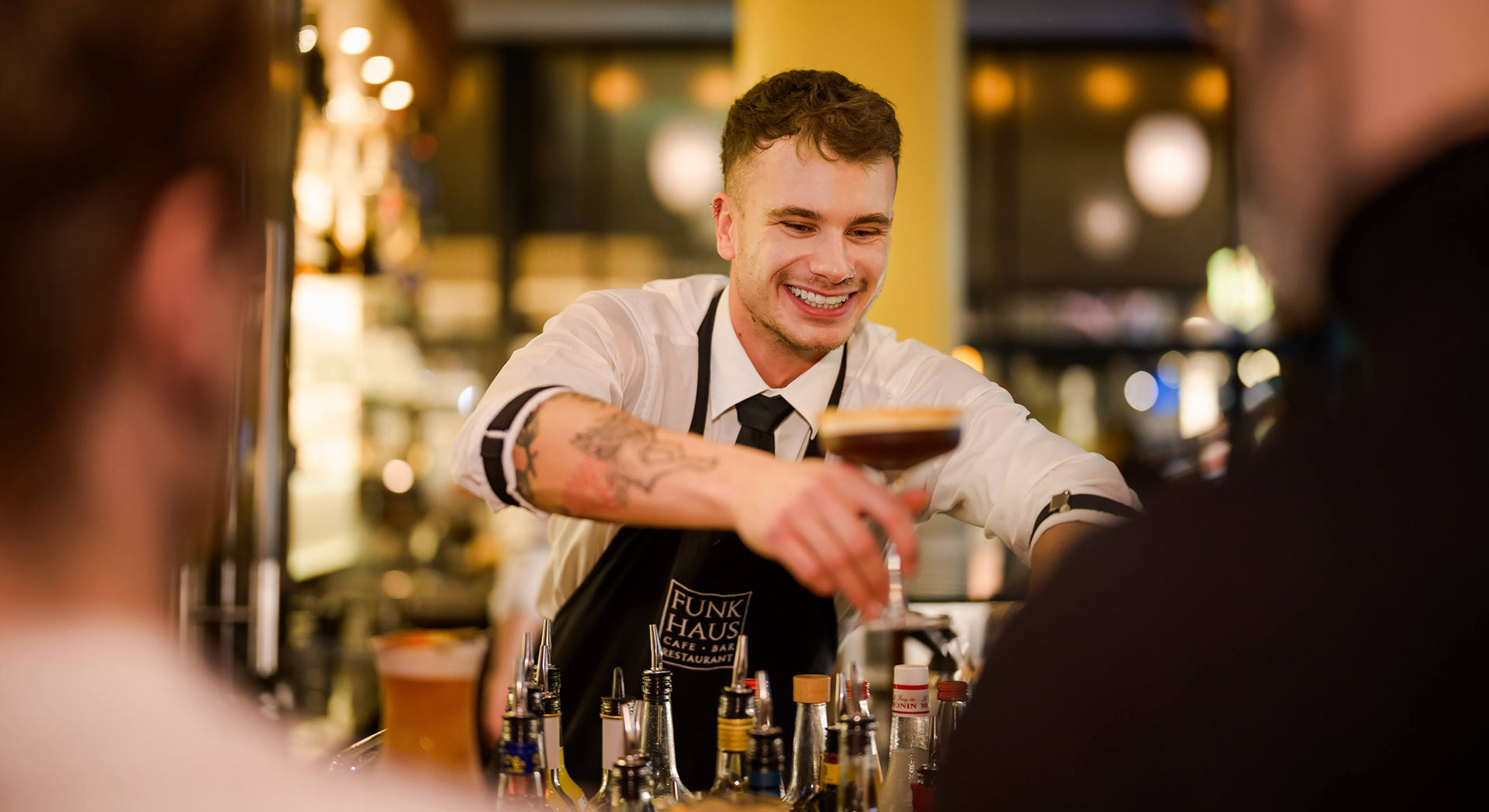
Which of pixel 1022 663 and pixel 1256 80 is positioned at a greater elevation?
pixel 1256 80

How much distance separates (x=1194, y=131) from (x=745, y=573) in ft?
15.9

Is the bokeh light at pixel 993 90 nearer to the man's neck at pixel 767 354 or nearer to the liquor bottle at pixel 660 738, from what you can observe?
the man's neck at pixel 767 354

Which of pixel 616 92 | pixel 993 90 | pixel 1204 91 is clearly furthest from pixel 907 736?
pixel 1204 91

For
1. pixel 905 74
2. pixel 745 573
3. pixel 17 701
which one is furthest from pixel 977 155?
pixel 17 701

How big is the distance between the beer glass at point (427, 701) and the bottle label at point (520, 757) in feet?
0.17

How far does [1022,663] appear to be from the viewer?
0.76m

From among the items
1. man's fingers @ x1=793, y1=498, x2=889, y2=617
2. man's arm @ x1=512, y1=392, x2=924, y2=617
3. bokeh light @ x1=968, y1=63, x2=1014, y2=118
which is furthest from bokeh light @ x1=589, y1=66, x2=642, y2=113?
man's fingers @ x1=793, y1=498, x2=889, y2=617

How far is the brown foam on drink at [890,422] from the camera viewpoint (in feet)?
3.42

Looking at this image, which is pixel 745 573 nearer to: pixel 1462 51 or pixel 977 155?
pixel 1462 51

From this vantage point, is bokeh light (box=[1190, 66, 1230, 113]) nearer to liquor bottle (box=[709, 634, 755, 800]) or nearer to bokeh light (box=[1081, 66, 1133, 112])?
bokeh light (box=[1081, 66, 1133, 112])

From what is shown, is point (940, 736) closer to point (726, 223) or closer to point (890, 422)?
point (890, 422)

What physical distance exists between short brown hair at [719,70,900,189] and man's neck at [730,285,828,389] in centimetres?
25

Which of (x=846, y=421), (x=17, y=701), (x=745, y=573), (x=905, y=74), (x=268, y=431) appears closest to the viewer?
(x=17, y=701)

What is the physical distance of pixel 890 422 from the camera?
105 centimetres
